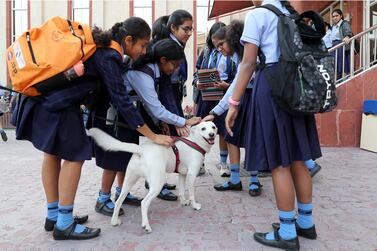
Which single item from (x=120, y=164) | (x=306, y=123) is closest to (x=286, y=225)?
(x=306, y=123)

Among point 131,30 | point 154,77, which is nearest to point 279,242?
point 154,77

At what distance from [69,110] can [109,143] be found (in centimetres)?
41

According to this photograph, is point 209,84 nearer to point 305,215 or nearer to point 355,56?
point 305,215

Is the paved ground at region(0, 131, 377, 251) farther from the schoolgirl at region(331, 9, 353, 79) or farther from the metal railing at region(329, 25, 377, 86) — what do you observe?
the schoolgirl at region(331, 9, 353, 79)

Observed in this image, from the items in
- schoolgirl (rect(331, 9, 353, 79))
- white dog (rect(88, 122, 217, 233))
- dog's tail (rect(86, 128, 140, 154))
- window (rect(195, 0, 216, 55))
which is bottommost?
white dog (rect(88, 122, 217, 233))

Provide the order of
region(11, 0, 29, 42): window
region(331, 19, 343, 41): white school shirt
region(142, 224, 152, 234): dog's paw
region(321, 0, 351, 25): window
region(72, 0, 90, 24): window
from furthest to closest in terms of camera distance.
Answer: region(11, 0, 29, 42): window < region(72, 0, 90, 24): window < region(321, 0, 351, 25): window < region(331, 19, 343, 41): white school shirt < region(142, 224, 152, 234): dog's paw

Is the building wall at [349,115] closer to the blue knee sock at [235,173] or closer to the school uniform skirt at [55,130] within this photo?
the blue knee sock at [235,173]

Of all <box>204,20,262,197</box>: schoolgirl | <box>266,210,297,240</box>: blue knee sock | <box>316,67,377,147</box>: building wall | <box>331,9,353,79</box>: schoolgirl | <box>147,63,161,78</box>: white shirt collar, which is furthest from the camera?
<box>331,9,353,79</box>: schoolgirl

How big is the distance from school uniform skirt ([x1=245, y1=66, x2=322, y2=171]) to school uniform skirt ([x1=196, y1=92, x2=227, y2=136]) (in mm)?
1828

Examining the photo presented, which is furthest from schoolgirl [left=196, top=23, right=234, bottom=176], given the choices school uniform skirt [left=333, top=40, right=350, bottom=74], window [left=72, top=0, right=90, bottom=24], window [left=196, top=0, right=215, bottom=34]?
window [left=72, top=0, right=90, bottom=24]

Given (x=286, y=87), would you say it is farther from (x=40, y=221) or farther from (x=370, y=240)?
(x=40, y=221)

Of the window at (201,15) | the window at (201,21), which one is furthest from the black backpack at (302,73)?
the window at (201,15)

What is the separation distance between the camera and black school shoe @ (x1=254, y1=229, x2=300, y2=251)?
8.48ft

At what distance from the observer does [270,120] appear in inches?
100
